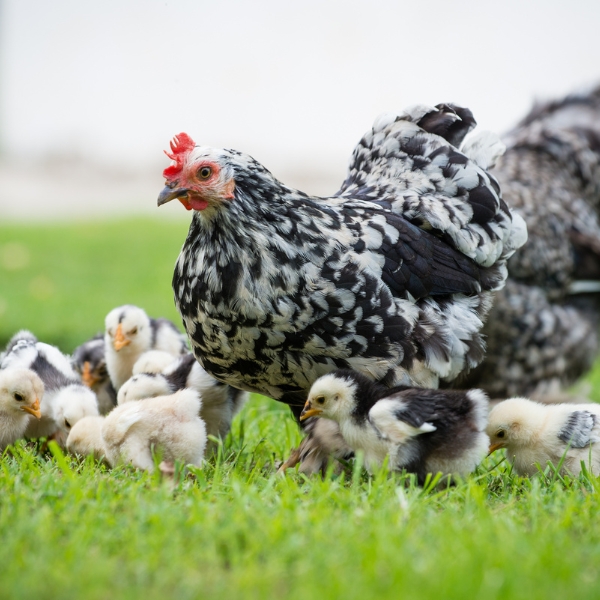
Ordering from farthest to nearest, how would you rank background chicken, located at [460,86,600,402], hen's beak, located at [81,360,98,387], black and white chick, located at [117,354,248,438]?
background chicken, located at [460,86,600,402] → hen's beak, located at [81,360,98,387] → black and white chick, located at [117,354,248,438]

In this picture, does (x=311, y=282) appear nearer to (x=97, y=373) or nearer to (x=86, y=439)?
(x=86, y=439)

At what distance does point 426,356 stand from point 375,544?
4.39ft

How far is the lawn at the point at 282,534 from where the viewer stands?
201 centimetres

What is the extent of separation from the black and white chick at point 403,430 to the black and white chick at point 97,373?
1.99 meters

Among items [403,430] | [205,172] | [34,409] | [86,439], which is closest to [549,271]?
[403,430]

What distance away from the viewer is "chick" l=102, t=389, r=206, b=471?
3.45 m

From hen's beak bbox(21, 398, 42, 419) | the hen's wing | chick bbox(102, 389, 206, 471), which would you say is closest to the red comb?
the hen's wing

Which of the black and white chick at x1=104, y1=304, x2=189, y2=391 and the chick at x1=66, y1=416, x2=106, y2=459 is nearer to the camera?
the chick at x1=66, y1=416, x2=106, y2=459

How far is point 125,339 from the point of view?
4.46m

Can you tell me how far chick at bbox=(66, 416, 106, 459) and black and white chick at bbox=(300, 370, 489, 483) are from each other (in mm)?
1054

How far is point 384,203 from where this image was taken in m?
3.82

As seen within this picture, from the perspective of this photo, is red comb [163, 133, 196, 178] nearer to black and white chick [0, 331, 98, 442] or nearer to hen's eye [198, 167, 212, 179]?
hen's eye [198, 167, 212, 179]

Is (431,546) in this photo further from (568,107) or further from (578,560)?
(568,107)

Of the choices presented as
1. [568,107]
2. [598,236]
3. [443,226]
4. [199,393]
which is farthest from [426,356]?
[568,107]
